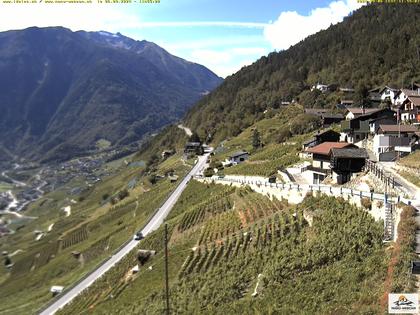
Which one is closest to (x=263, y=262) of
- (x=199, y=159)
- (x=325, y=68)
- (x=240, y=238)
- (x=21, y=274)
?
(x=240, y=238)

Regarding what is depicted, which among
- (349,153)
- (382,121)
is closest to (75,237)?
(382,121)

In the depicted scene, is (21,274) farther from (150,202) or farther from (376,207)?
(376,207)

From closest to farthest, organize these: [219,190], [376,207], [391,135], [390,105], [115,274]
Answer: [376,207]
[115,274]
[391,135]
[219,190]
[390,105]

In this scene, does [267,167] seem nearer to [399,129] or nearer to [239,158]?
[399,129]

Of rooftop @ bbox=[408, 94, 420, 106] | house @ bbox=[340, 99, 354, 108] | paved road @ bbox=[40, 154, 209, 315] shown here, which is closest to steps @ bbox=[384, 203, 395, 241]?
paved road @ bbox=[40, 154, 209, 315]

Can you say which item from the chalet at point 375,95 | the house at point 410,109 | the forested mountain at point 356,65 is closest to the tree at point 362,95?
the chalet at point 375,95

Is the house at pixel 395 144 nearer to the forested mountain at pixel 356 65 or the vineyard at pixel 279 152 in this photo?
the vineyard at pixel 279 152

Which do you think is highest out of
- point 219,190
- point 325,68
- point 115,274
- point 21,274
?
point 325,68
